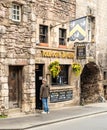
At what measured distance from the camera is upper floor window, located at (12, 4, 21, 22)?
19.4 m

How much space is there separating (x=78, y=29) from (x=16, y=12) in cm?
401

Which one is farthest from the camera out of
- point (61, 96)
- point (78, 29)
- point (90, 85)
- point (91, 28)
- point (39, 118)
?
point (90, 85)

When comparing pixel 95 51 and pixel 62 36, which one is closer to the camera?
pixel 62 36

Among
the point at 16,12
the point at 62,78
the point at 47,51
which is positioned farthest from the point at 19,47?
the point at 62,78

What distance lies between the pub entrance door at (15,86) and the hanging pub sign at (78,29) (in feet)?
13.3

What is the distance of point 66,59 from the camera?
2403 centimetres

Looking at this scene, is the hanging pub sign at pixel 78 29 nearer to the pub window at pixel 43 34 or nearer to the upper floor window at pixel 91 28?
the pub window at pixel 43 34

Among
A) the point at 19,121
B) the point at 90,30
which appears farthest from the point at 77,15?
the point at 19,121

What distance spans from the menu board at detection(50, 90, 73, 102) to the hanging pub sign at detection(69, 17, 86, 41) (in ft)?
10.2

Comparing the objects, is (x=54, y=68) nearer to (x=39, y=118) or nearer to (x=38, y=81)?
(x=38, y=81)

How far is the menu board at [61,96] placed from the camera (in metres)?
22.7

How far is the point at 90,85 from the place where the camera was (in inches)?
1136

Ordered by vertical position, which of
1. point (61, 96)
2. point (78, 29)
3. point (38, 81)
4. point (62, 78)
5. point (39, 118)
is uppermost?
point (78, 29)

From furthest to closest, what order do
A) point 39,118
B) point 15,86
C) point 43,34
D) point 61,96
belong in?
point 61,96
point 43,34
point 15,86
point 39,118
